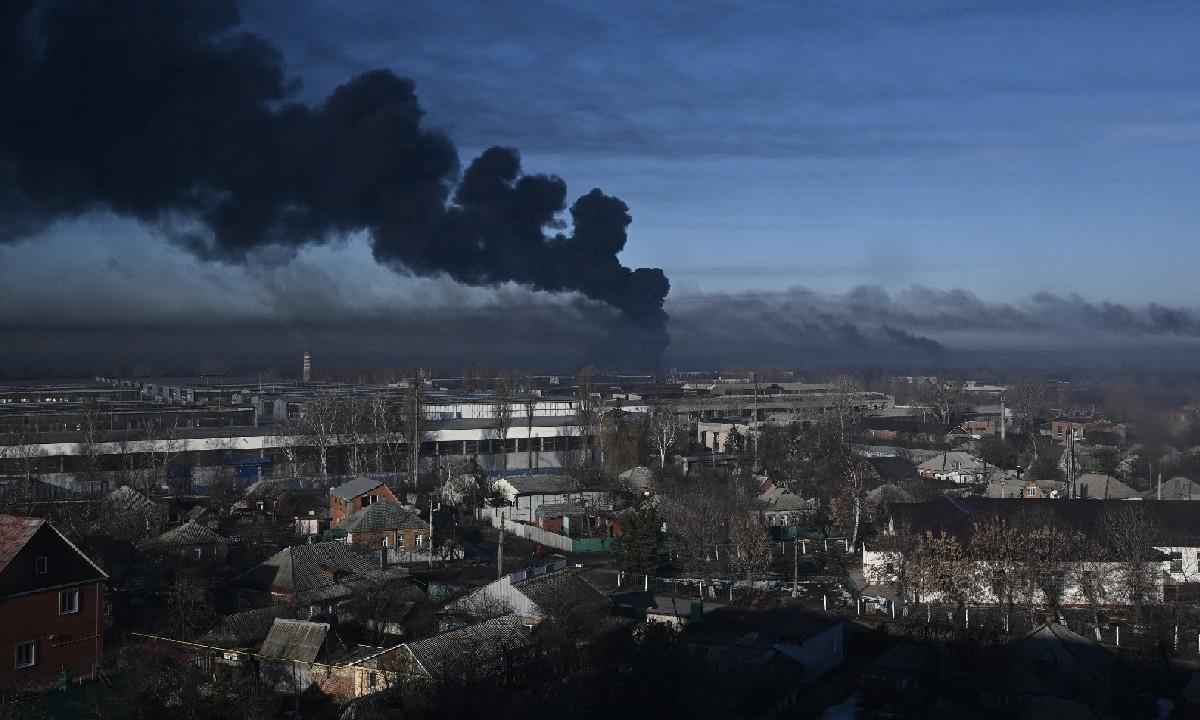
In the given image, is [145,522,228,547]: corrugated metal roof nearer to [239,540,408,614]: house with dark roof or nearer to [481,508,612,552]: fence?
[239,540,408,614]: house with dark roof

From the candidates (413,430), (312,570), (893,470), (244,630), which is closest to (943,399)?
(893,470)

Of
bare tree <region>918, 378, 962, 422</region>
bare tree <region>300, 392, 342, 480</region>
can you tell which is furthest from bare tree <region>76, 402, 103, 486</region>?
bare tree <region>918, 378, 962, 422</region>

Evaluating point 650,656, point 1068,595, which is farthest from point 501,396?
point 650,656

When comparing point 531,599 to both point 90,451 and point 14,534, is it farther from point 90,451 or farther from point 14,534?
point 90,451

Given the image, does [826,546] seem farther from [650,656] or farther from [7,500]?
[7,500]

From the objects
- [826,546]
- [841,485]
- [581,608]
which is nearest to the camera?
[581,608]
